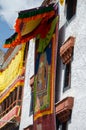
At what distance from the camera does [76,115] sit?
37.9 feet

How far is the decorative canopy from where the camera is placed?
563 inches

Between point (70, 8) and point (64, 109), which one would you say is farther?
point (70, 8)

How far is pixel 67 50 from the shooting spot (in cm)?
1288

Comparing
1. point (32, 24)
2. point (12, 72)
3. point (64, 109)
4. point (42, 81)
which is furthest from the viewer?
point (12, 72)

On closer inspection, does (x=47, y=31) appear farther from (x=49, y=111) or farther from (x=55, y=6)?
(x=49, y=111)

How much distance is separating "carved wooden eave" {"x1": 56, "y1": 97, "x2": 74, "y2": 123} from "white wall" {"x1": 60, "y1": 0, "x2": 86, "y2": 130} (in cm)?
19

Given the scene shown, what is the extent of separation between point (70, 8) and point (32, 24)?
2040 mm

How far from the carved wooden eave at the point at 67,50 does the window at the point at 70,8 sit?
3.73 ft

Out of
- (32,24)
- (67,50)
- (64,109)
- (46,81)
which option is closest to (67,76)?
(67,50)

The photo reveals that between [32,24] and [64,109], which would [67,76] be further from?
[32,24]

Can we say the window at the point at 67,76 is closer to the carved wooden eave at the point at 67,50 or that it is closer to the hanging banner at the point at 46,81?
the carved wooden eave at the point at 67,50

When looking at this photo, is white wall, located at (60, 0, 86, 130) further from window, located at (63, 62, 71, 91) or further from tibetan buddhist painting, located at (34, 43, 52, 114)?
tibetan buddhist painting, located at (34, 43, 52, 114)

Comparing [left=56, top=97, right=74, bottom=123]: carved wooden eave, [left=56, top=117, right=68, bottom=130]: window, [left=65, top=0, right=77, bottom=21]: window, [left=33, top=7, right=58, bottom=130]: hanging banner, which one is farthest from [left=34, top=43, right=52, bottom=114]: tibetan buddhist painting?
[left=65, top=0, right=77, bottom=21]: window

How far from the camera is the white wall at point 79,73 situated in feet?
37.0
